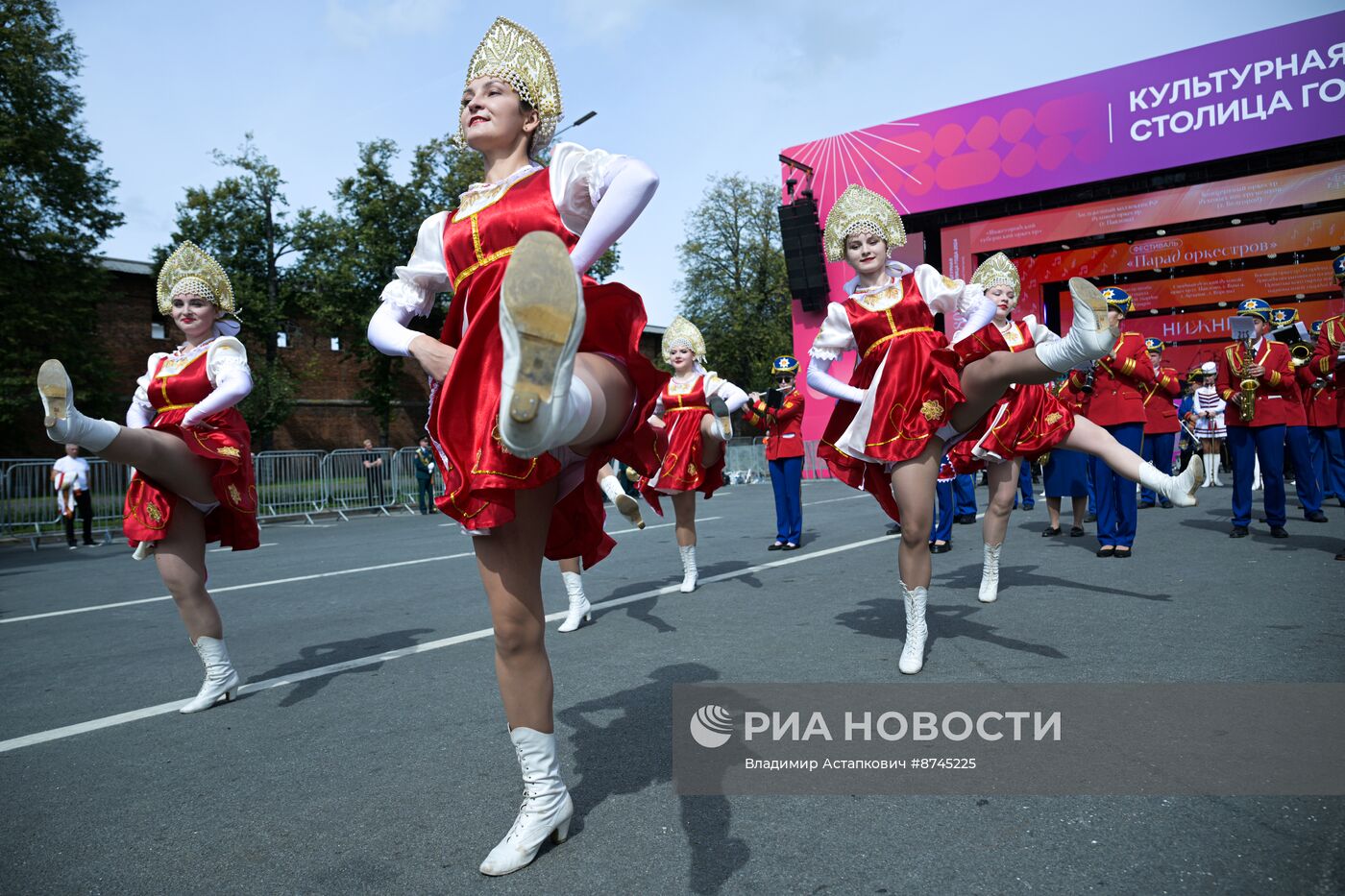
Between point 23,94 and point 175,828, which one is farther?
point 23,94

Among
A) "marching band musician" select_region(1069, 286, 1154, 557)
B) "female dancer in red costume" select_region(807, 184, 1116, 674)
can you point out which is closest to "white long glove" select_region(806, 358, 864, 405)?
"female dancer in red costume" select_region(807, 184, 1116, 674)

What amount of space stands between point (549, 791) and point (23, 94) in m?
31.6

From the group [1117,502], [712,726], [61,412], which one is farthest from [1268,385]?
[61,412]

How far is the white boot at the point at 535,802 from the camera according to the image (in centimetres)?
242

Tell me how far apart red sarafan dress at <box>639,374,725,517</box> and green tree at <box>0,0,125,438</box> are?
969 inches

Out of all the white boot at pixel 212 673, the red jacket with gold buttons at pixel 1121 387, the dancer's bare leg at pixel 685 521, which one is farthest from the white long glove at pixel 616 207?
the red jacket with gold buttons at pixel 1121 387

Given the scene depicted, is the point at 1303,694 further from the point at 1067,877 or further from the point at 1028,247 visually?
the point at 1028,247

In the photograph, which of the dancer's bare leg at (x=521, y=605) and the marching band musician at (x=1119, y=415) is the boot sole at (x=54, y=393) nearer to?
the dancer's bare leg at (x=521, y=605)

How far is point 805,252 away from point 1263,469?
67.3 feet

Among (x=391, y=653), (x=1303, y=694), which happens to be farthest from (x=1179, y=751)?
→ (x=391, y=653)

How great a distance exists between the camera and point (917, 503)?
421 cm

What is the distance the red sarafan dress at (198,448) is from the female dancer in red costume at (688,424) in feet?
9.24

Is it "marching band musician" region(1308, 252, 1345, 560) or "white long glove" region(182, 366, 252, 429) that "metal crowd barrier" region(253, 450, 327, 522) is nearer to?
"white long glove" region(182, 366, 252, 429)

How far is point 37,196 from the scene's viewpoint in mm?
26250
